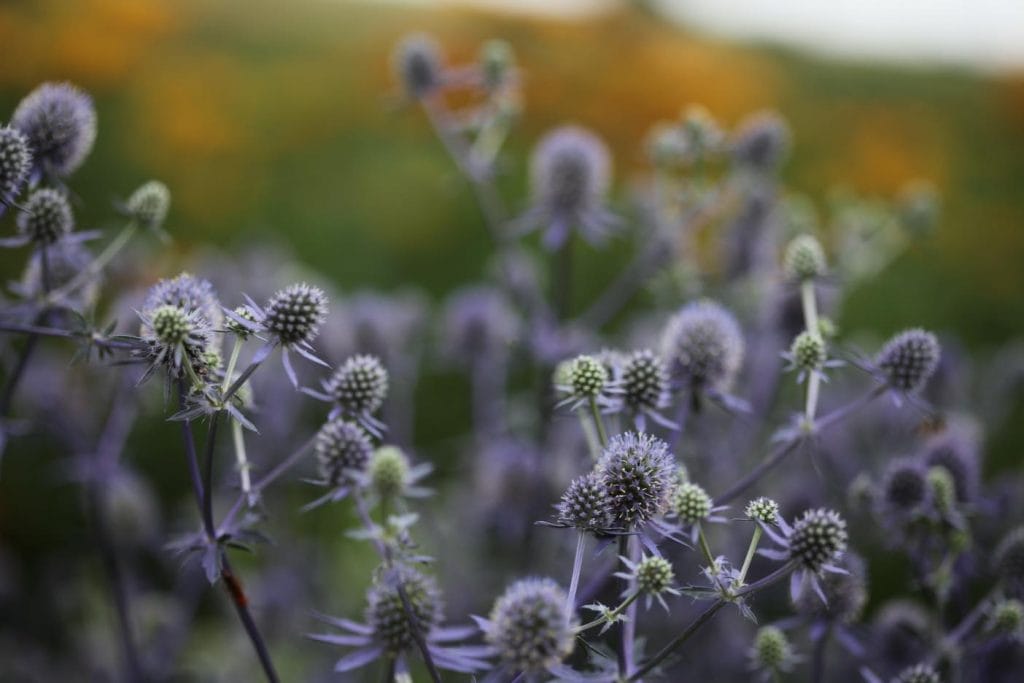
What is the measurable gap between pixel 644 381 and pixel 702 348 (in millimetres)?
232

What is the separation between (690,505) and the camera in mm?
1063

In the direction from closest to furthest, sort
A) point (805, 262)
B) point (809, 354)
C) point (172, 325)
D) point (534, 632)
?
1. point (534, 632)
2. point (172, 325)
3. point (809, 354)
4. point (805, 262)

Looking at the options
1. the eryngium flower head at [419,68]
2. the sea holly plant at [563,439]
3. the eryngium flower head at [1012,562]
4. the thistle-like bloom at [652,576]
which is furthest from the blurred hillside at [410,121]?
the thistle-like bloom at [652,576]

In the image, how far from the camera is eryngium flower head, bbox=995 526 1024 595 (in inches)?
54.7

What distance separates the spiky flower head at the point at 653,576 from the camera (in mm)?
966

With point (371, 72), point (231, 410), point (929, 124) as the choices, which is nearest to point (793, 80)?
point (929, 124)

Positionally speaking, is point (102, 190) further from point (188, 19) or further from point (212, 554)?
point (212, 554)

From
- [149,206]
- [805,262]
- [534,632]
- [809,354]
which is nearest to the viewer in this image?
[534,632]

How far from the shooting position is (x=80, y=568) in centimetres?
305

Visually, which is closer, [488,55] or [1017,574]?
[1017,574]

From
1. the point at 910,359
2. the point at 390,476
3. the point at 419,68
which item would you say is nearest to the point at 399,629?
the point at 390,476

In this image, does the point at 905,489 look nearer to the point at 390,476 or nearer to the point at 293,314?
the point at 390,476

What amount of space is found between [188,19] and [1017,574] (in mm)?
5668

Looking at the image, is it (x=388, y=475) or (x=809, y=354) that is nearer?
(x=388, y=475)
